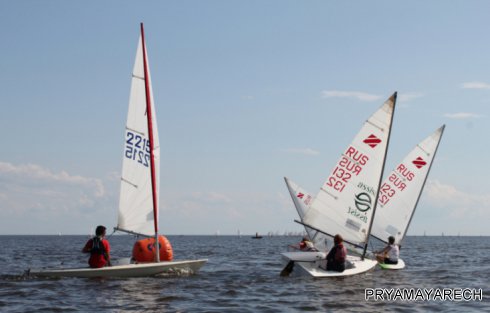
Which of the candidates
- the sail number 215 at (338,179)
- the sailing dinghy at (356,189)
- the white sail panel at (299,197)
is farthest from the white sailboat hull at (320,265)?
the white sail panel at (299,197)

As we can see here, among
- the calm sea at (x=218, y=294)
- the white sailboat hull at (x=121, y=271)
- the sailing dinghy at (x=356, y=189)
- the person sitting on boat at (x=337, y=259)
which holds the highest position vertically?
the sailing dinghy at (x=356, y=189)

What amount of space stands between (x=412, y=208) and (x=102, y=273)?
50.9ft

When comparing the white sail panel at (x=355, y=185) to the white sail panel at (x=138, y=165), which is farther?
the white sail panel at (x=355, y=185)

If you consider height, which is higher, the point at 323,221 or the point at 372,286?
the point at 323,221

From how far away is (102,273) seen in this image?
2091 cm

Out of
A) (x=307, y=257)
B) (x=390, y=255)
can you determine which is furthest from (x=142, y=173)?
(x=390, y=255)

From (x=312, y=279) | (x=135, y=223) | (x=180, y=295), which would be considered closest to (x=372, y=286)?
(x=312, y=279)

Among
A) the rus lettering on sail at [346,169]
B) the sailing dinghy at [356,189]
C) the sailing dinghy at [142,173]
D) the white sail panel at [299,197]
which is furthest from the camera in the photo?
the white sail panel at [299,197]

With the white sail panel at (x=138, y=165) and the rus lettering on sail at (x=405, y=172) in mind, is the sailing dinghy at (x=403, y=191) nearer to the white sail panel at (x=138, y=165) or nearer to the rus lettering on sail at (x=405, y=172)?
the rus lettering on sail at (x=405, y=172)

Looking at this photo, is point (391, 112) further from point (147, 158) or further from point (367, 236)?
point (147, 158)

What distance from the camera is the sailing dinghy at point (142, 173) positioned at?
21.8 meters

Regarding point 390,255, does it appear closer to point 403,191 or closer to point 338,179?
point 403,191

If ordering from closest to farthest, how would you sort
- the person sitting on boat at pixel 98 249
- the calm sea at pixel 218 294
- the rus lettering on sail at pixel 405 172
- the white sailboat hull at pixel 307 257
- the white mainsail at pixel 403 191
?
1. the calm sea at pixel 218 294
2. the person sitting on boat at pixel 98 249
3. the white sailboat hull at pixel 307 257
4. the white mainsail at pixel 403 191
5. the rus lettering on sail at pixel 405 172

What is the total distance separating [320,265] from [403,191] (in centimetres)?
928
